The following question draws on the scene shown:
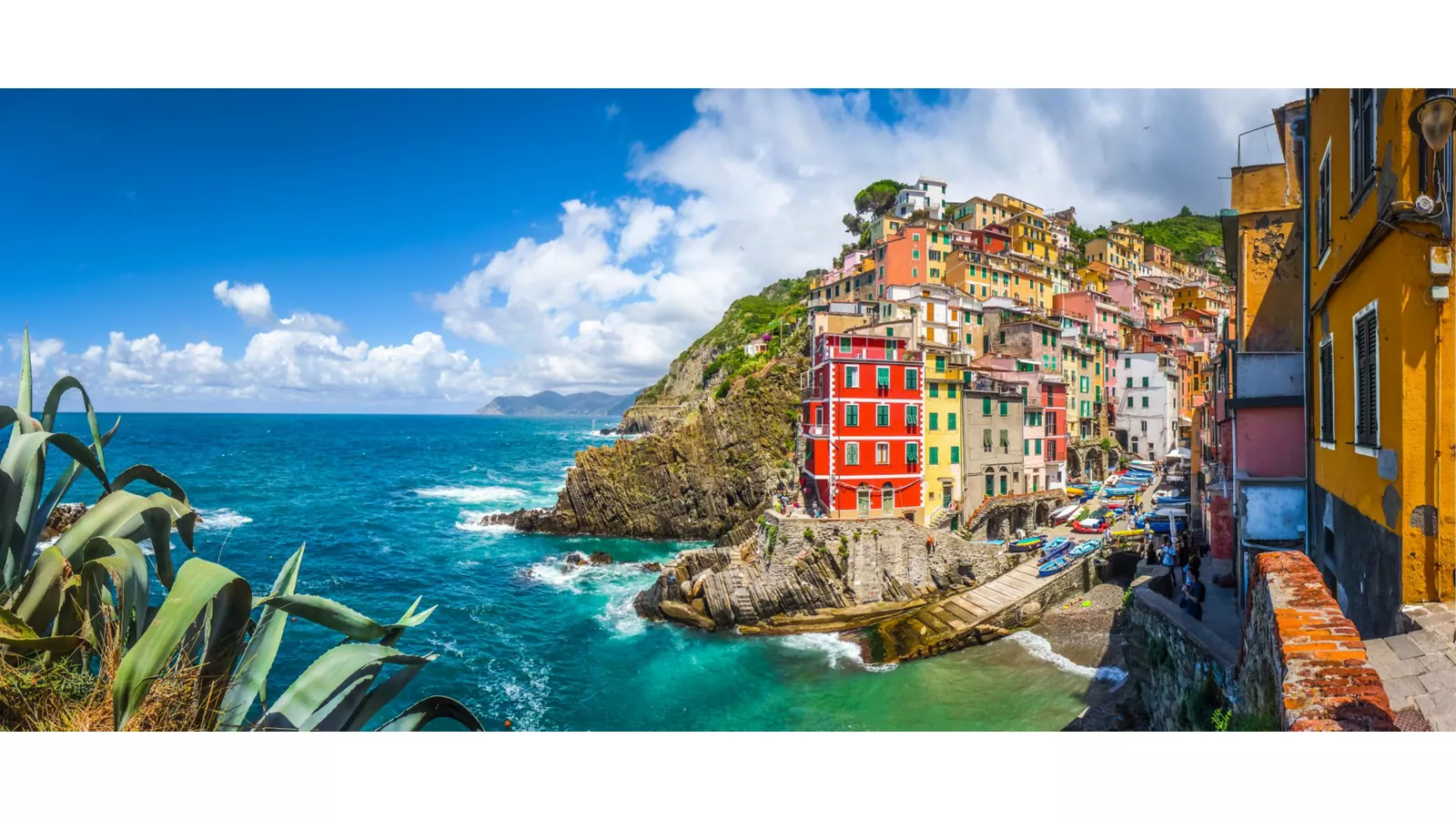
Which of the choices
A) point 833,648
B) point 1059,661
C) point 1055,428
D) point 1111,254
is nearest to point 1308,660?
point 1059,661

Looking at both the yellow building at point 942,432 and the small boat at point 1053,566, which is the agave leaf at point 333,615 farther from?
the yellow building at point 942,432

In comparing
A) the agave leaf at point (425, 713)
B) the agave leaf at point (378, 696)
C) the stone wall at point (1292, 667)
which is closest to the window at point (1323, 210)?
the stone wall at point (1292, 667)

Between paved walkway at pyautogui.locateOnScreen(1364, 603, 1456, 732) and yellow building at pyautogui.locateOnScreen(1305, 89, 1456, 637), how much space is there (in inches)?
9.9

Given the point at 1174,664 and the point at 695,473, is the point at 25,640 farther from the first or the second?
the point at 695,473

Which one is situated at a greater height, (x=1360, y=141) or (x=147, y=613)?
(x=1360, y=141)

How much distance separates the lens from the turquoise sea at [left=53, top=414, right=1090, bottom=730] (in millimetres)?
17203

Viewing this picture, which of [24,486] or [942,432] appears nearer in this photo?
[24,486]

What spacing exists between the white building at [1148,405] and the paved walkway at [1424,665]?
45497 mm

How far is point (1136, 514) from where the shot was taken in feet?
97.2

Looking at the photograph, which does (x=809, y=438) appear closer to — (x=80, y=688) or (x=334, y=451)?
(x=80, y=688)

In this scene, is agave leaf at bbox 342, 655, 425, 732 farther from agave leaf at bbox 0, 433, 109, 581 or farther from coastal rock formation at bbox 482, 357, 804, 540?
coastal rock formation at bbox 482, 357, 804, 540

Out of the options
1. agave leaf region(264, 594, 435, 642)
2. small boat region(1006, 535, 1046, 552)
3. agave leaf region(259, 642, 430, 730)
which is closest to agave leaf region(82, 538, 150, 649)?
agave leaf region(264, 594, 435, 642)

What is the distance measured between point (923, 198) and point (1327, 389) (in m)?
70.0

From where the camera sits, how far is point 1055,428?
36656mm
